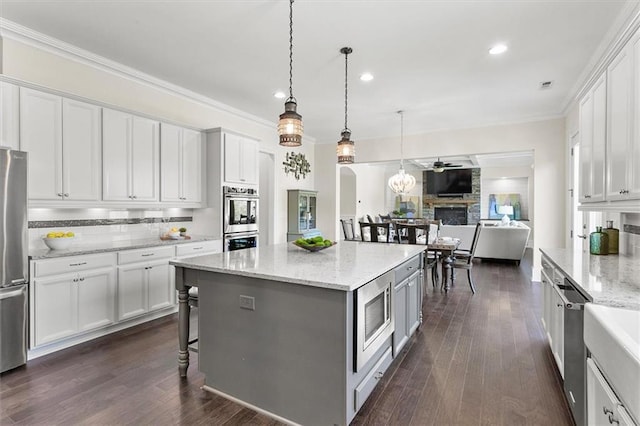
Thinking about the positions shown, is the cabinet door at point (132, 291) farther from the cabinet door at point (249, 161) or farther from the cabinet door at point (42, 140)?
the cabinet door at point (249, 161)

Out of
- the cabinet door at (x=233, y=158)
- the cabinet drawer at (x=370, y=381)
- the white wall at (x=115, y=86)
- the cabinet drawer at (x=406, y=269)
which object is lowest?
the cabinet drawer at (x=370, y=381)

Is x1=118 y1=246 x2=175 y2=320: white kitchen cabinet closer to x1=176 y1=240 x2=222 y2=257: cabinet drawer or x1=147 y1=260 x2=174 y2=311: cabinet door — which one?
x1=147 y1=260 x2=174 y2=311: cabinet door

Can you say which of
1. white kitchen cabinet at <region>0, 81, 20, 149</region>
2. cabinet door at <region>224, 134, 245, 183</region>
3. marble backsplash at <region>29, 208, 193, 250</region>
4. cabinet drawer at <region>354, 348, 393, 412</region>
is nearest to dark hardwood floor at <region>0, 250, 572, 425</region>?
cabinet drawer at <region>354, 348, 393, 412</region>

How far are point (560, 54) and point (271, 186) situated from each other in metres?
4.72

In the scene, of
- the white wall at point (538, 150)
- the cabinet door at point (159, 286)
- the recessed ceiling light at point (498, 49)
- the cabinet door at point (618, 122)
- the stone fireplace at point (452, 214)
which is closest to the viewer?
the cabinet door at point (618, 122)

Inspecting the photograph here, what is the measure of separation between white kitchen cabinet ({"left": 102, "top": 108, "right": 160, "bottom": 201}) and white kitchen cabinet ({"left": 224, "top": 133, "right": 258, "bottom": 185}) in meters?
0.92

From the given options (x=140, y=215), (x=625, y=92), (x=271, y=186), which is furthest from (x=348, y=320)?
(x=271, y=186)

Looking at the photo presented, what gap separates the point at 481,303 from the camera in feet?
14.3

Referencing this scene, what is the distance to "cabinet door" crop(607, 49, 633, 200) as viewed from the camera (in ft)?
6.40

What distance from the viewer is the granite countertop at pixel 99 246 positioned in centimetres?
Answer: 281

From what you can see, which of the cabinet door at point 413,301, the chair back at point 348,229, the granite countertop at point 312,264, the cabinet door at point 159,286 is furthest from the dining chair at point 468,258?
the cabinet door at point 159,286

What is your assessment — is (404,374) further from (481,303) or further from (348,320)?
(481,303)

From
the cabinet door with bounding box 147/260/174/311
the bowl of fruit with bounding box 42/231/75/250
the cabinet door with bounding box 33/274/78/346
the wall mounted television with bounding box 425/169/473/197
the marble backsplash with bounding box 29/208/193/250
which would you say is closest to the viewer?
the cabinet door with bounding box 33/274/78/346

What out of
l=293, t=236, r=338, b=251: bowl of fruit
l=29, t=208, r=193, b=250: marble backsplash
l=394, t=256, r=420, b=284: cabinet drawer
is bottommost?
l=394, t=256, r=420, b=284: cabinet drawer
